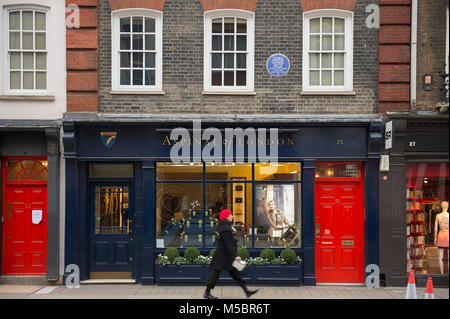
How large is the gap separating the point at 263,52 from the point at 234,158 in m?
2.64

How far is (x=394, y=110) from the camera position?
34.6 feet

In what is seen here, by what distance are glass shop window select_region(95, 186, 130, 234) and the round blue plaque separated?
4.58 m

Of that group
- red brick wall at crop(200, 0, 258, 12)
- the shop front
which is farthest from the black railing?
red brick wall at crop(200, 0, 258, 12)

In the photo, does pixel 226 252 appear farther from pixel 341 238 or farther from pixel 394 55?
pixel 394 55

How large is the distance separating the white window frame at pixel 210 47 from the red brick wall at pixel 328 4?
1.28 metres

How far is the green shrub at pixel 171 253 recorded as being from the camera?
1043 cm

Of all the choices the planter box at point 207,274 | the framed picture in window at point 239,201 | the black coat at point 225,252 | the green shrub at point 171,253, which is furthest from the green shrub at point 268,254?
the green shrub at point 171,253

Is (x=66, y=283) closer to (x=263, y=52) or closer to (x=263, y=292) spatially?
(x=263, y=292)

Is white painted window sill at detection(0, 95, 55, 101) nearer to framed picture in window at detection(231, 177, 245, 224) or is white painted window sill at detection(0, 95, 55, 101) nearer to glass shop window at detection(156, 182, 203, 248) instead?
glass shop window at detection(156, 182, 203, 248)

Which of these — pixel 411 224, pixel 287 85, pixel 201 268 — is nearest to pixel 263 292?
pixel 201 268

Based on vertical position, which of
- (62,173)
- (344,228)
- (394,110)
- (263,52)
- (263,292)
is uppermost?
(263,52)

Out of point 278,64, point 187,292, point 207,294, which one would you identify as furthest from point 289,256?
point 278,64

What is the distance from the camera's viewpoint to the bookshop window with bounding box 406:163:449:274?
35.1ft

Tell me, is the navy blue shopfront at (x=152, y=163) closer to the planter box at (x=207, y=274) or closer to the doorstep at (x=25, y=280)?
the planter box at (x=207, y=274)
